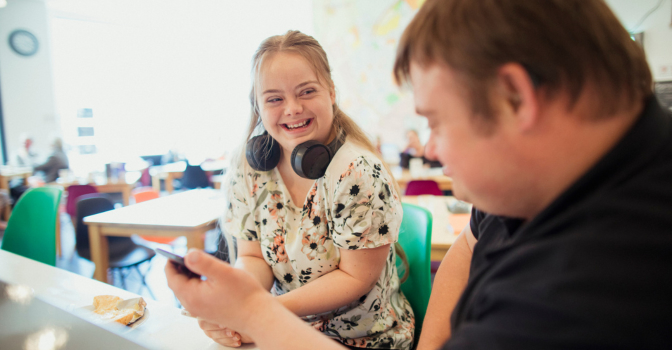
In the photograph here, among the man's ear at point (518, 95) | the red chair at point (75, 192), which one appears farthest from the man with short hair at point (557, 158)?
the red chair at point (75, 192)

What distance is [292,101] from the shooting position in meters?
1.02

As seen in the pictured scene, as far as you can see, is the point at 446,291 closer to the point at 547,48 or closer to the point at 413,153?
the point at 547,48

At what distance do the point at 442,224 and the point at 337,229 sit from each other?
1.04m

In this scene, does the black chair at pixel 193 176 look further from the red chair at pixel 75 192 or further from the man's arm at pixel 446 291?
the man's arm at pixel 446 291

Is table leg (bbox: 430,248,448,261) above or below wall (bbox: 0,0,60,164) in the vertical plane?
below

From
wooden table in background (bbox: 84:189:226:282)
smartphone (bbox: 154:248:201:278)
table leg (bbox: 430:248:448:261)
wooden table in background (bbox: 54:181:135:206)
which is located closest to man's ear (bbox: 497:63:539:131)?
smartphone (bbox: 154:248:201:278)

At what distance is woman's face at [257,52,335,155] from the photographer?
100 cm

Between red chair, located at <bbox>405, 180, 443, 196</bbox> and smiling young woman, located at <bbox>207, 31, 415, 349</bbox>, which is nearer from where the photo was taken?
smiling young woman, located at <bbox>207, 31, 415, 349</bbox>

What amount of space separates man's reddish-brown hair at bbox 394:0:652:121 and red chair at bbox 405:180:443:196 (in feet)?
8.10

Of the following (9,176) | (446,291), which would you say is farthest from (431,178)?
(9,176)

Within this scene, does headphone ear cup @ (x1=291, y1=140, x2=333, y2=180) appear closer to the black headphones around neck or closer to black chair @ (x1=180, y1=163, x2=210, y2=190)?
the black headphones around neck

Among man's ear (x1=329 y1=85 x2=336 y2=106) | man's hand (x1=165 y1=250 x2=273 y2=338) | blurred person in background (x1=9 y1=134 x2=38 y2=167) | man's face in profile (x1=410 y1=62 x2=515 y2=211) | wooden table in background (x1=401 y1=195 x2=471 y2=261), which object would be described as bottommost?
blurred person in background (x1=9 y1=134 x2=38 y2=167)

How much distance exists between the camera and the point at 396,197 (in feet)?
3.40

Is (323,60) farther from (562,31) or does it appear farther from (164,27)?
(164,27)
